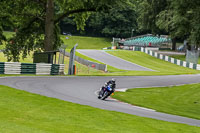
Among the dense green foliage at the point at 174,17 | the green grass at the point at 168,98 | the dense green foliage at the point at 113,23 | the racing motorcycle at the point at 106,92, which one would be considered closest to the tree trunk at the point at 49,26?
the dense green foliage at the point at 174,17

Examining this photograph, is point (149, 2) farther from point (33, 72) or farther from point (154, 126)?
point (154, 126)

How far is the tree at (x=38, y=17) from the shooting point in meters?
35.2

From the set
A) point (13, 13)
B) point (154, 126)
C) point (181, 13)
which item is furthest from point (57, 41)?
point (154, 126)

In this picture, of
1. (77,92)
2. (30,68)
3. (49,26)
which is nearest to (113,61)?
(49,26)

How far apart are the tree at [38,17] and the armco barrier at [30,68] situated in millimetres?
4857

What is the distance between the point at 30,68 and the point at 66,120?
1856cm

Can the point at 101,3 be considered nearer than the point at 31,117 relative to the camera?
No

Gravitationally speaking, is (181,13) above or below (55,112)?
above

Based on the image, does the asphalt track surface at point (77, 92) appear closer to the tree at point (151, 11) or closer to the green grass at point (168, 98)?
the green grass at point (168, 98)

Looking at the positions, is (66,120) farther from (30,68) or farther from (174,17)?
(174,17)

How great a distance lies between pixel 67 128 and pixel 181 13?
52.4 ft

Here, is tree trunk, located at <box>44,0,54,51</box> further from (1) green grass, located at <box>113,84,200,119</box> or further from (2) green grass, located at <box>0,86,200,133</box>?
(2) green grass, located at <box>0,86,200,133</box>

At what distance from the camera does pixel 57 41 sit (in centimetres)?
4006

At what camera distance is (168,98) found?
73.3ft
